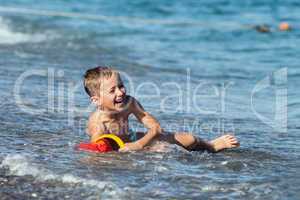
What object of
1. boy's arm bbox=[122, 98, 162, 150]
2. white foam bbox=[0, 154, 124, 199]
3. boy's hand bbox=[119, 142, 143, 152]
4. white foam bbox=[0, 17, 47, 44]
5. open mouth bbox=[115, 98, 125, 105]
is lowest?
white foam bbox=[0, 154, 124, 199]

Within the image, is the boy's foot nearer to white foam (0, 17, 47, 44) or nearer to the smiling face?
the smiling face

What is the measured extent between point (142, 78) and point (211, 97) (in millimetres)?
1370

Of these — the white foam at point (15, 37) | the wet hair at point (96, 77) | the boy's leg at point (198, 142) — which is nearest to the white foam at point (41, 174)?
the wet hair at point (96, 77)

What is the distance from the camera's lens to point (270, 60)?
35.9 ft

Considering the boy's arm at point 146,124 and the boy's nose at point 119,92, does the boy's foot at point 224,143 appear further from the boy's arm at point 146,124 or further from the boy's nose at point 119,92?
the boy's nose at point 119,92

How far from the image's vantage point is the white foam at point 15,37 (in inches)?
490

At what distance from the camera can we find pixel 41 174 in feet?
14.6

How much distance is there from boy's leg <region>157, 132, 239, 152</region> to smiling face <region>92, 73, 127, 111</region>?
1.38 feet

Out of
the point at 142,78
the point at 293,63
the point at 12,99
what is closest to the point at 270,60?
the point at 293,63

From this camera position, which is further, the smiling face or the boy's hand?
the smiling face

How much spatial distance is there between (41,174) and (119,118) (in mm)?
1221

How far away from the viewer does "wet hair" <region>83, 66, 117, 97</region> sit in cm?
532

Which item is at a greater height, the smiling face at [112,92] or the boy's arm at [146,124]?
the smiling face at [112,92]

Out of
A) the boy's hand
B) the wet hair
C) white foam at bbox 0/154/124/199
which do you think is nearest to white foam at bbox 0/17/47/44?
the wet hair
